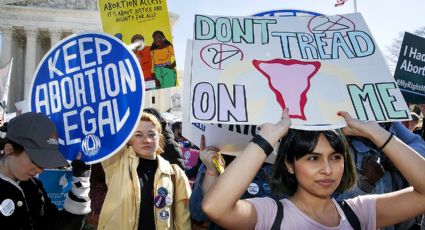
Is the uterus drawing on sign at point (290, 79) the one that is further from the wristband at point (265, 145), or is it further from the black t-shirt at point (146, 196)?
the black t-shirt at point (146, 196)

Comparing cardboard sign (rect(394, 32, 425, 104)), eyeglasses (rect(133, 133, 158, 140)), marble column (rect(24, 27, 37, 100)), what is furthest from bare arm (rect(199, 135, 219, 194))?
marble column (rect(24, 27, 37, 100))

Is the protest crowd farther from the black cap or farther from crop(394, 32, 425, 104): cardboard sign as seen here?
crop(394, 32, 425, 104): cardboard sign

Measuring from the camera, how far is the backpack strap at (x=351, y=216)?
1.75 metres

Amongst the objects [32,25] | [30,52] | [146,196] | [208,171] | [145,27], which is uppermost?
[32,25]

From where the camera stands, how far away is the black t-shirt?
2502 mm

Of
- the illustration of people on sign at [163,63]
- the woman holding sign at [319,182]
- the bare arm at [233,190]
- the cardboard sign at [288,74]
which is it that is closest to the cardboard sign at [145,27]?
the illustration of people on sign at [163,63]

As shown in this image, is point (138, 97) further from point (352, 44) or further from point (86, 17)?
point (86, 17)

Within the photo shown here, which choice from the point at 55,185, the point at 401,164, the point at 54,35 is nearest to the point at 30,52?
the point at 54,35

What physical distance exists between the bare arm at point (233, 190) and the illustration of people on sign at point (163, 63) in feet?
6.55

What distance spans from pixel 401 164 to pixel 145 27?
262 cm

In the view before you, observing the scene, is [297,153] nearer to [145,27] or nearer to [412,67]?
[145,27]

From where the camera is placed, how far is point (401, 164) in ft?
5.55

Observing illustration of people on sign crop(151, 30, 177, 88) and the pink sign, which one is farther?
the pink sign

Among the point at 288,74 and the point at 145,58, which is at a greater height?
the point at 145,58
